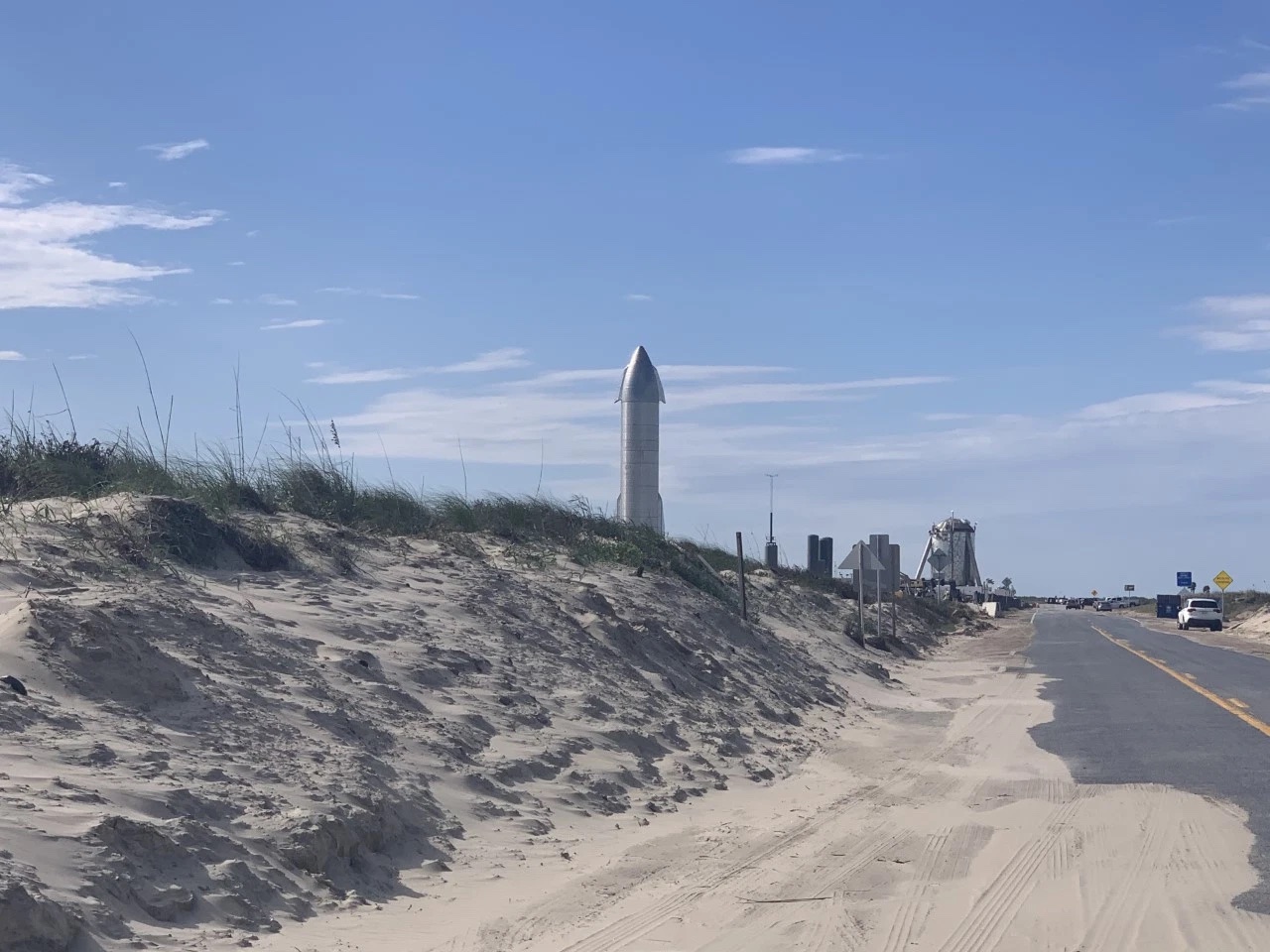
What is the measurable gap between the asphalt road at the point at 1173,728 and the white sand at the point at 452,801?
0.55 m

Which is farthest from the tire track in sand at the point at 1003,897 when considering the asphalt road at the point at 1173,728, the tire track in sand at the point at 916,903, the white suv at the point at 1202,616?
the white suv at the point at 1202,616

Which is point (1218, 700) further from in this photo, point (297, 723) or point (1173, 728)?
point (297, 723)

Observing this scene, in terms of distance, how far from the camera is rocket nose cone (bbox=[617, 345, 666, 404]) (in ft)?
123

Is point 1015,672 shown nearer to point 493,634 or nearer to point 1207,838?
point 493,634

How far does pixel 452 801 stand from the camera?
855cm

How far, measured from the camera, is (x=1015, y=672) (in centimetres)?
2686

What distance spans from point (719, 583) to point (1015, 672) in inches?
279

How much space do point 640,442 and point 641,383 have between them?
1.88m

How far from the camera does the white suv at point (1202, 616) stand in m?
60.5

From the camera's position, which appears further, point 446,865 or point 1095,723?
point 1095,723

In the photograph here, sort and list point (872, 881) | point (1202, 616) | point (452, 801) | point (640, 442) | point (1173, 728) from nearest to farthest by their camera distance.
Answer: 1. point (872, 881)
2. point (452, 801)
3. point (1173, 728)
4. point (640, 442)
5. point (1202, 616)

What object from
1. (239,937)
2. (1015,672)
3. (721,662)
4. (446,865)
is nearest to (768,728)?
(721,662)

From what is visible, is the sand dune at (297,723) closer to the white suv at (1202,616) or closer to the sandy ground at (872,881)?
the sandy ground at (872,881)

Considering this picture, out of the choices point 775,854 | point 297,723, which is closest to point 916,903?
point 775,854
